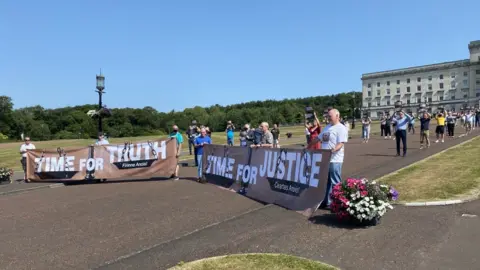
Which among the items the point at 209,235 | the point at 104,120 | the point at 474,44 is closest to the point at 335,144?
the point at 209,235

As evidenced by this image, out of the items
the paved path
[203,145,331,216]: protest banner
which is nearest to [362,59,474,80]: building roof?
[203,145,331,216]: protest banner

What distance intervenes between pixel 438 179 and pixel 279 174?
4232 mm

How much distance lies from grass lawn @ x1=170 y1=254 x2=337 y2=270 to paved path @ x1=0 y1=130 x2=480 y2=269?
28 centimetres

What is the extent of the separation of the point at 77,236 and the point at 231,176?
4826 mm

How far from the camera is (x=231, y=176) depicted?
1038cm

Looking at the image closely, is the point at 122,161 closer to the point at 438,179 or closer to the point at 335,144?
the point at 335,144

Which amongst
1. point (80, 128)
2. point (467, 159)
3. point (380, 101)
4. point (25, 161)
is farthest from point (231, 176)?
point (380, 101)

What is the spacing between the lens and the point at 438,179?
9.37m

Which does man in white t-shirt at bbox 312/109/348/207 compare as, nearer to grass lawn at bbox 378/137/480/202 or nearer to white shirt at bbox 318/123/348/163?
white shirt at bbox 318/123/348/163

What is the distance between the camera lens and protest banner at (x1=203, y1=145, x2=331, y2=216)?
727 cm

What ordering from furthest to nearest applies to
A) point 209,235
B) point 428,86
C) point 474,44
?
point 428,86
point 474,44
point 209,235

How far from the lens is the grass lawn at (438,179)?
7.89m

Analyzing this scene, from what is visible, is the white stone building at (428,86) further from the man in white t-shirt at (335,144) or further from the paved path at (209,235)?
the paved path at (209,235)

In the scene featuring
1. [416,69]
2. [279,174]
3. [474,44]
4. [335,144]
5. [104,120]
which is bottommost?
[279,174]
